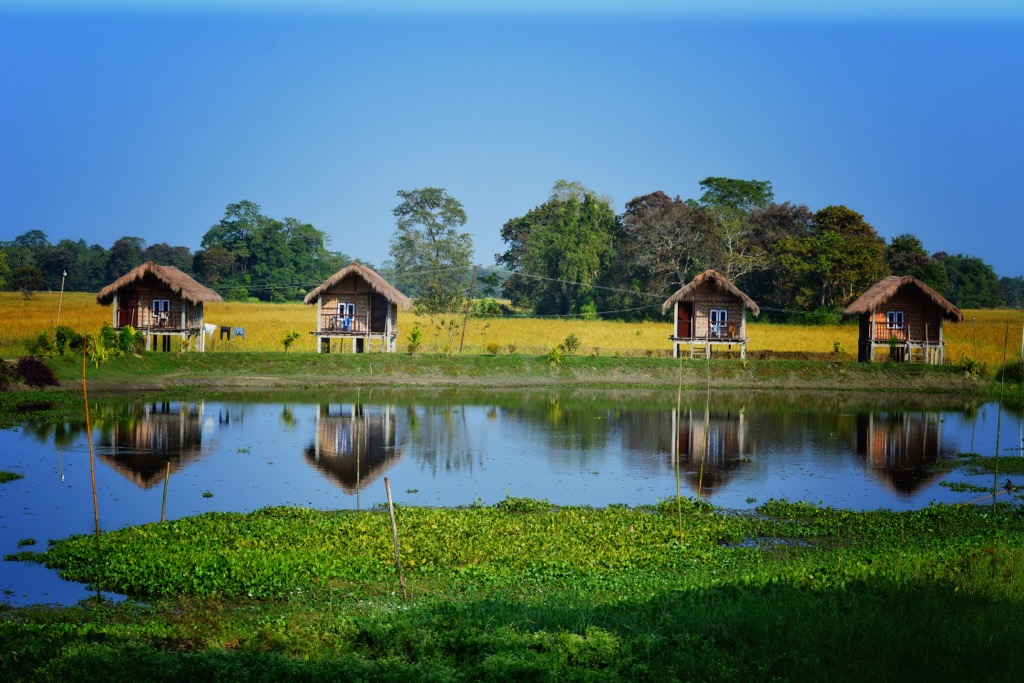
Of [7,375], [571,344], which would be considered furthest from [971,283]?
[7,375]

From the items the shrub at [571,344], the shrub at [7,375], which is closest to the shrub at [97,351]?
the shrub at [7,375]

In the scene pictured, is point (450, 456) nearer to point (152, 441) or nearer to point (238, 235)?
point (152, 441)

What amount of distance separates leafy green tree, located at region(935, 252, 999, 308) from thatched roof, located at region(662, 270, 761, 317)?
3643cm

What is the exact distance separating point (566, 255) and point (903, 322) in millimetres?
22043

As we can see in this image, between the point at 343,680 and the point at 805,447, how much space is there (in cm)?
1580

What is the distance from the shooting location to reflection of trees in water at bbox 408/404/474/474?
62.4ft

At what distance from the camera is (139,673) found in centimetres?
745

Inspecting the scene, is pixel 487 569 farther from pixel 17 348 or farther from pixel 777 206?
pixel 777 206

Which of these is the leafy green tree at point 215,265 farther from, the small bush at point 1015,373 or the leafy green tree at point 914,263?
the small bush at point 1015,373

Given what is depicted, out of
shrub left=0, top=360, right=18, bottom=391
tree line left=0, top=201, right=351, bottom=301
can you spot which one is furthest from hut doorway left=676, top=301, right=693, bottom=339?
tree line left=0, top=201, right=351, bottom=301

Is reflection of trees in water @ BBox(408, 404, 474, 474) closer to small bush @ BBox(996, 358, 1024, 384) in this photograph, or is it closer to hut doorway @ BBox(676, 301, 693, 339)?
hut doorway @ BBox(676, 301, 693, 339)

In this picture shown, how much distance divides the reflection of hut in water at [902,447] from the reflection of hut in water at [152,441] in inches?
496

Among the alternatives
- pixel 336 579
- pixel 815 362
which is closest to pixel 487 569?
pixel 336 579

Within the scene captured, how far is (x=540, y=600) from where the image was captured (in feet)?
32.0
